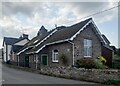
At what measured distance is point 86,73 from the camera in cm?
1820

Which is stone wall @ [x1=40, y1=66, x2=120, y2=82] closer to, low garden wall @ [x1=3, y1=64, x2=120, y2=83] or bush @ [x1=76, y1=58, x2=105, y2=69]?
low garden wall @ [x1=3, y1=64, x2=120, y2=83]

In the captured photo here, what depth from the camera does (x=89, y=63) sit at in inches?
856

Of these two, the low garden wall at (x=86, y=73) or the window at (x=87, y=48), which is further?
the window at (x=87, y=48)

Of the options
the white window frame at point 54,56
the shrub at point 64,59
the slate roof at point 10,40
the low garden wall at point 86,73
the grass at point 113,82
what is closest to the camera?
the grass at point 113,82

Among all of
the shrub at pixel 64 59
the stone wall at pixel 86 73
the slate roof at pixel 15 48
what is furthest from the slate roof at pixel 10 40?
the stone wall at pixel 86 73

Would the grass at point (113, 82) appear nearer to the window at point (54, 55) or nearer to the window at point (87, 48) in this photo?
the window at point (87, 48)

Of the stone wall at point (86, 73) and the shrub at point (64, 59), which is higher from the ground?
the shrub at point (64, 59)

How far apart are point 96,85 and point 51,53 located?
1499 centimetres

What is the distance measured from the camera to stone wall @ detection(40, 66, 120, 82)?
53.6 ft

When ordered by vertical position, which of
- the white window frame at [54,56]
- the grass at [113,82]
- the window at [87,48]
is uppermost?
the window at [87,48]

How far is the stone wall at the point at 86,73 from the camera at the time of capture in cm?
1633

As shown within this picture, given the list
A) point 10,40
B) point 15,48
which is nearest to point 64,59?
point 15,48

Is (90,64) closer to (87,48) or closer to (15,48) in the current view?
(87,48)

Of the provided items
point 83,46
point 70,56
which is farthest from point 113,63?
point 70,56
